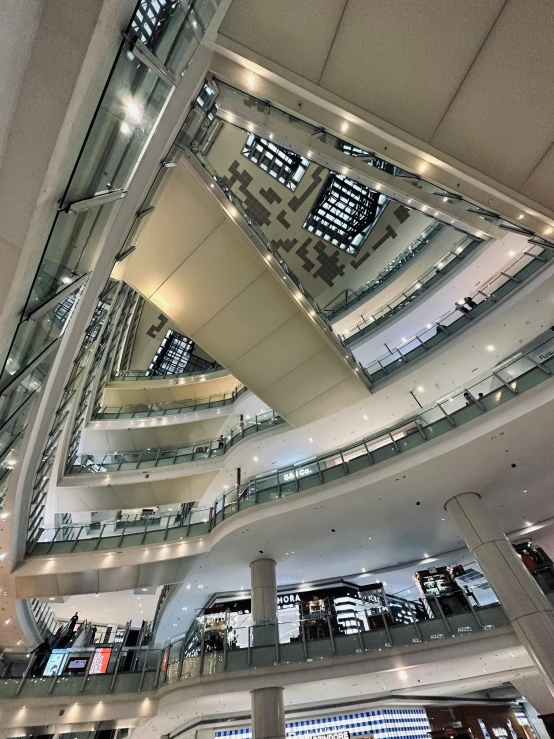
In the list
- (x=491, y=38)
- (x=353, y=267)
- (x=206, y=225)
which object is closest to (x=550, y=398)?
(x=491, y=38)

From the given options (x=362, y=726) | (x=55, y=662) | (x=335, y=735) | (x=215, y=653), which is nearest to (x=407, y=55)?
(x=215, y=653)

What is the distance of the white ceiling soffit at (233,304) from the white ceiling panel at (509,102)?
6.54 meters

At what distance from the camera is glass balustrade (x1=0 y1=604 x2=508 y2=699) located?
931 centimetres

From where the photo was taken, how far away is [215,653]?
1007 cm

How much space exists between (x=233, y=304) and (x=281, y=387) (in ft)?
13.0

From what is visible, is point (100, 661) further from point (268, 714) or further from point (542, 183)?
point (542, 183)

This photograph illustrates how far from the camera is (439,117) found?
4.52 m

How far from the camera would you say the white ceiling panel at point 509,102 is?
3.69 m

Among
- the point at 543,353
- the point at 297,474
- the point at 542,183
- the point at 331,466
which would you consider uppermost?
the point at 543,353

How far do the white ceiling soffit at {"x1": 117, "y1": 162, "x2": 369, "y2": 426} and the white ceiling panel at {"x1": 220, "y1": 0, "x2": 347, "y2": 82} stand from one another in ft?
16.2

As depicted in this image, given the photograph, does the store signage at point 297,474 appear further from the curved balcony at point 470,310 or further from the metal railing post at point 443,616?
the curved balcony at point 470,310

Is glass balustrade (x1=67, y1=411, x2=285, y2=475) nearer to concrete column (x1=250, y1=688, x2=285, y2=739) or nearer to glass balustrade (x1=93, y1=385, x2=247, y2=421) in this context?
glass balustrade (x1=93, y1=385, x2=247, y2=421)

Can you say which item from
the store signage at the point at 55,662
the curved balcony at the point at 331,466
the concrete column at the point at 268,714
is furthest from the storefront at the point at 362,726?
the curved balcony at the point at 331,466

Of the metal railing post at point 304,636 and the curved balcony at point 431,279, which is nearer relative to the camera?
the metal railing post at point 304,636
